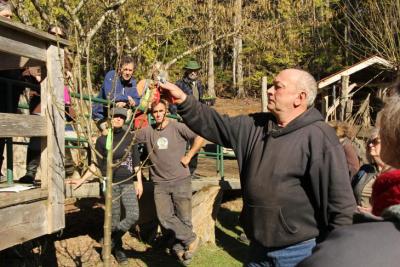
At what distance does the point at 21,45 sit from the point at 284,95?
1933 millimetres

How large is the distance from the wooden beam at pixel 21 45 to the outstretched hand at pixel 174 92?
1.17 m

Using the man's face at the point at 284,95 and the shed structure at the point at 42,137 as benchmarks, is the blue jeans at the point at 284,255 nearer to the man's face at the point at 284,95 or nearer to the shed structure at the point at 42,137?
the man's face at the point at 284,95

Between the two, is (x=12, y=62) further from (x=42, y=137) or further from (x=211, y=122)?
(x=211, y=122)

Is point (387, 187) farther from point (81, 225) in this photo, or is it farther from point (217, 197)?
point (81, 225)

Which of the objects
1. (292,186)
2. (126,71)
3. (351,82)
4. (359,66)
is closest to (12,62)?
(126,71)

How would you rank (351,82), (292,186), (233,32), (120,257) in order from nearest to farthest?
(292,186), (120,257), (351,82), (233,32)

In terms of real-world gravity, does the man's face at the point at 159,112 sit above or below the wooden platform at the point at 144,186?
above

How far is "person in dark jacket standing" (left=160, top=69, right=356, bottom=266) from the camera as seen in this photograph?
9.82 feet

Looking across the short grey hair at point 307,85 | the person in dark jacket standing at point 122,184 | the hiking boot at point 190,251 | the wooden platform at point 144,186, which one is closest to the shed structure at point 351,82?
the wooden platform at point 144,186

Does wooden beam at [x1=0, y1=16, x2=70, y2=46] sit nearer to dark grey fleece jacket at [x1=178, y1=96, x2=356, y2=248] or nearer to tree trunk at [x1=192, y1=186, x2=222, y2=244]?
dark grey fleece jacket at [x1=178, y1=96, x2=356, y2=248]

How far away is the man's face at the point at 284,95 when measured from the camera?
10.4 feet

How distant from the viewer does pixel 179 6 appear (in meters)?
17.7

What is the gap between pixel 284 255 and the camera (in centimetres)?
302

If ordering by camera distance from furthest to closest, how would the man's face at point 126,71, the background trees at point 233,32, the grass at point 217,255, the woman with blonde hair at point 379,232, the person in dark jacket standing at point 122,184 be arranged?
the background trees at point 233,32
the grass at point 217,255
the man's face at point 126,71
the person in dark jacket standing at point 122,184
the woman with blonde hair at point 379,232
